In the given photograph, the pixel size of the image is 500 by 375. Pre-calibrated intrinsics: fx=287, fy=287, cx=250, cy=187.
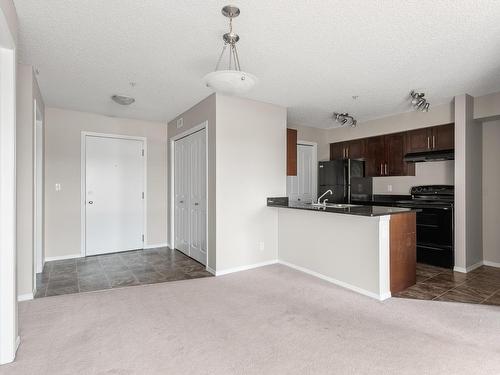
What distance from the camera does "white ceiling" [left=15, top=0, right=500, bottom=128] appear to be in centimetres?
206

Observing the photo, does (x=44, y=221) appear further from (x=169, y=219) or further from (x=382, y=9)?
(x=382, y=9)

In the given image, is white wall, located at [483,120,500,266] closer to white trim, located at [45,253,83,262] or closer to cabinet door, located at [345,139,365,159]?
cabinet door, located at [345,139,365,159]

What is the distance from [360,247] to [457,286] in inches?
52.9

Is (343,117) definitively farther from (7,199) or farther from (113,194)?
(7,199)

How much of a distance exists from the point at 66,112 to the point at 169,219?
245cm

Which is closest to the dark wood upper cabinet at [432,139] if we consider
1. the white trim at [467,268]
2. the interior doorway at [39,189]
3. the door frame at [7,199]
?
the white trim at [467,268]

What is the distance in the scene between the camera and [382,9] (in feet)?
6.72

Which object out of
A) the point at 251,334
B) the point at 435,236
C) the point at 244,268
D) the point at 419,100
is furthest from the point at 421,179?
the point at 251,334

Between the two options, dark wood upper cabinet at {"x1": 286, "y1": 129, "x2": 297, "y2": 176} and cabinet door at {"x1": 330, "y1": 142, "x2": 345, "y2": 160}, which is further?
cabinet door at {"x1": 330, "y1": 142, "x2": 345, "y2": 160}

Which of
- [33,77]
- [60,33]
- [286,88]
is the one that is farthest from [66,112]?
[286,88]

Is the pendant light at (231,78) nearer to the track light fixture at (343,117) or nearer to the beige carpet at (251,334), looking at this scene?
the beige carpet at (251,334)

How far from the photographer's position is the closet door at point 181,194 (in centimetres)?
482

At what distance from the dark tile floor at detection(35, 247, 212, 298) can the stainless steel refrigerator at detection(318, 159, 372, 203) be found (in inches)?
118

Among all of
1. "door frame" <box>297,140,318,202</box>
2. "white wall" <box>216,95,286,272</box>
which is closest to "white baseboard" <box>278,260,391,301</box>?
"white wall" <box>216,95,286,272</box>
